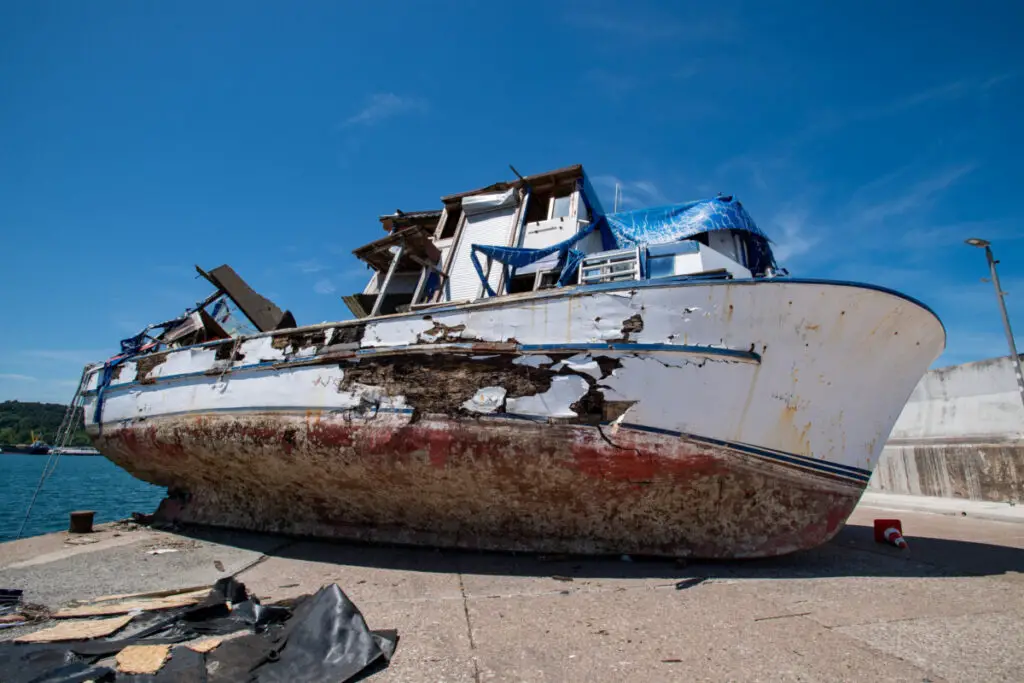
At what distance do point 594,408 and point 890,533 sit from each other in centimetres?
350

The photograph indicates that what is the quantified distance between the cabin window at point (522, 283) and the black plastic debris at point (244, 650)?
4.44 m

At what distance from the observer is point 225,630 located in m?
2.77

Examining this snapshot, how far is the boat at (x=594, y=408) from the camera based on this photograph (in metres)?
3.92

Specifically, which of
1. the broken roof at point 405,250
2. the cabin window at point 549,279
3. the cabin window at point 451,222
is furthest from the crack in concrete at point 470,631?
the cabin window at point 451,222

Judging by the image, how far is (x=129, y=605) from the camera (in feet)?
10.9

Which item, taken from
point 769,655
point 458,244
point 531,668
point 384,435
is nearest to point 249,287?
point 458,244

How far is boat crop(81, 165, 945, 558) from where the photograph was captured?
3.92 m

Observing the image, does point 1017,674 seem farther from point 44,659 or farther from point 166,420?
point 166,420

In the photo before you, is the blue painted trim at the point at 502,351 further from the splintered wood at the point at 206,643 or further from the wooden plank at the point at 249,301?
the splintered wood at the point at 206,643

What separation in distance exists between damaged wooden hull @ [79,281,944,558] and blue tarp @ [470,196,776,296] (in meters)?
1.48

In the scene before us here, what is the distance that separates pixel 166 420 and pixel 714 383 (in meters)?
7.25

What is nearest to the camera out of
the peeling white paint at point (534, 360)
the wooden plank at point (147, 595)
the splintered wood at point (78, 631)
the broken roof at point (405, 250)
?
the splintered wood at point (78, 631)

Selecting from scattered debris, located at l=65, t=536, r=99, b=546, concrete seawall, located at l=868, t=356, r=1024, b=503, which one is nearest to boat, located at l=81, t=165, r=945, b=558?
scattered debris, located at l=65, t=536, r=99, b=546

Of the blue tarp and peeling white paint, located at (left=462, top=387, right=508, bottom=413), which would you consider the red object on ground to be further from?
peeling white paint, located at (left=462, top=387, right=508, bottom=413)
